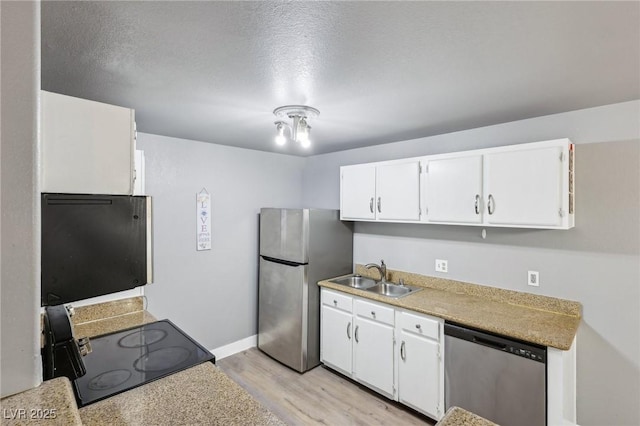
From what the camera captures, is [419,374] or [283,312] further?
[283,312]

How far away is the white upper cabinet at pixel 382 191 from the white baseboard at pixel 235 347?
1885 millimetres

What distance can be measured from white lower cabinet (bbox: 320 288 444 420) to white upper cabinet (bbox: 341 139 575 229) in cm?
87

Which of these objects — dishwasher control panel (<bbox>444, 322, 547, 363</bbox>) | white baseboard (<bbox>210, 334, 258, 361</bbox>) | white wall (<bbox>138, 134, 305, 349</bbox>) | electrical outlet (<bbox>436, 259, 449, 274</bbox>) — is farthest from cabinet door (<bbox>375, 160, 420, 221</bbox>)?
white baseboard (<bbox>210, 334, 258, 361</bbox>)

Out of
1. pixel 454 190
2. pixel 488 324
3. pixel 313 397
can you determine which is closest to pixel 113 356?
pixel 313 397

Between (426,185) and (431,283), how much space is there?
Result: 0.99m

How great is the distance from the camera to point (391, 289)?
3232 millimetres

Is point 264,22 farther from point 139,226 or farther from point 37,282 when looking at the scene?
point 37,282

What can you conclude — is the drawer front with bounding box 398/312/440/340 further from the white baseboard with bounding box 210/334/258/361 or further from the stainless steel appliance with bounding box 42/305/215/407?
the white baseboard with bounding box 210/334/258/361

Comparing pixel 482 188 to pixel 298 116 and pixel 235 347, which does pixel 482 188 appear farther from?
pixel 235 347

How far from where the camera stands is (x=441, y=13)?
44.6 inches

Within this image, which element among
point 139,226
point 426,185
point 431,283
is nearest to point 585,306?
point 431,283

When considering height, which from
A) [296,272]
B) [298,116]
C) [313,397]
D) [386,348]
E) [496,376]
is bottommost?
[313,397]

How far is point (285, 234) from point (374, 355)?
4.89 feet

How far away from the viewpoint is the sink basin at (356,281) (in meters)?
3.44
